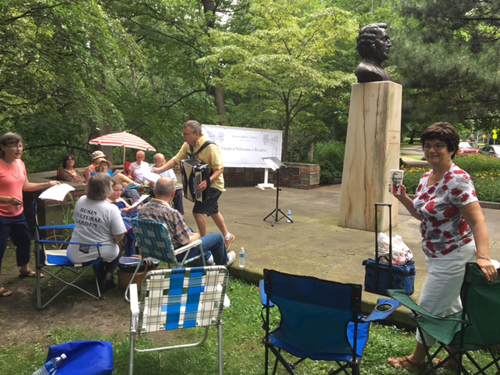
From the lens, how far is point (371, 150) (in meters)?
7.00

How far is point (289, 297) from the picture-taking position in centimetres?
244

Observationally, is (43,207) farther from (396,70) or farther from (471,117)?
(471,117)

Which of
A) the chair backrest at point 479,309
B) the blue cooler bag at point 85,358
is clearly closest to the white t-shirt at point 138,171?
the blue cooler bag at point 85,358

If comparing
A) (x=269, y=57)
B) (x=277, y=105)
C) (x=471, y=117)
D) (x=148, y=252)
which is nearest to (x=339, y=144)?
(x=277, y=105)

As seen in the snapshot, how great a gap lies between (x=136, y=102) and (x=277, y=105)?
5.85 m

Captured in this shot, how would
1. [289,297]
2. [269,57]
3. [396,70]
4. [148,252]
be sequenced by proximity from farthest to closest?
[396,70], [269,57], [148,252], [289,297]

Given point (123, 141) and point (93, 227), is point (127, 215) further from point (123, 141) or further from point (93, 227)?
point (123, 141)

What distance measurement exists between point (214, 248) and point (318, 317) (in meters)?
2.21

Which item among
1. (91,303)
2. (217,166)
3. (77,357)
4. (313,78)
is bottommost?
(91,303)

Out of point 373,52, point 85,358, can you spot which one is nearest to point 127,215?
point 85,358

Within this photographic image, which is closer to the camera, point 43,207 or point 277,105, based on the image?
point 43,207

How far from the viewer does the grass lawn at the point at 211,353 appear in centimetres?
303

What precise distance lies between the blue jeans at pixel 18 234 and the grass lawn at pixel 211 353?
1.33 meters

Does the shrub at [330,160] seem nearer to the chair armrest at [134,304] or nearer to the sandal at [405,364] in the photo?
the sandal at [405,364]
